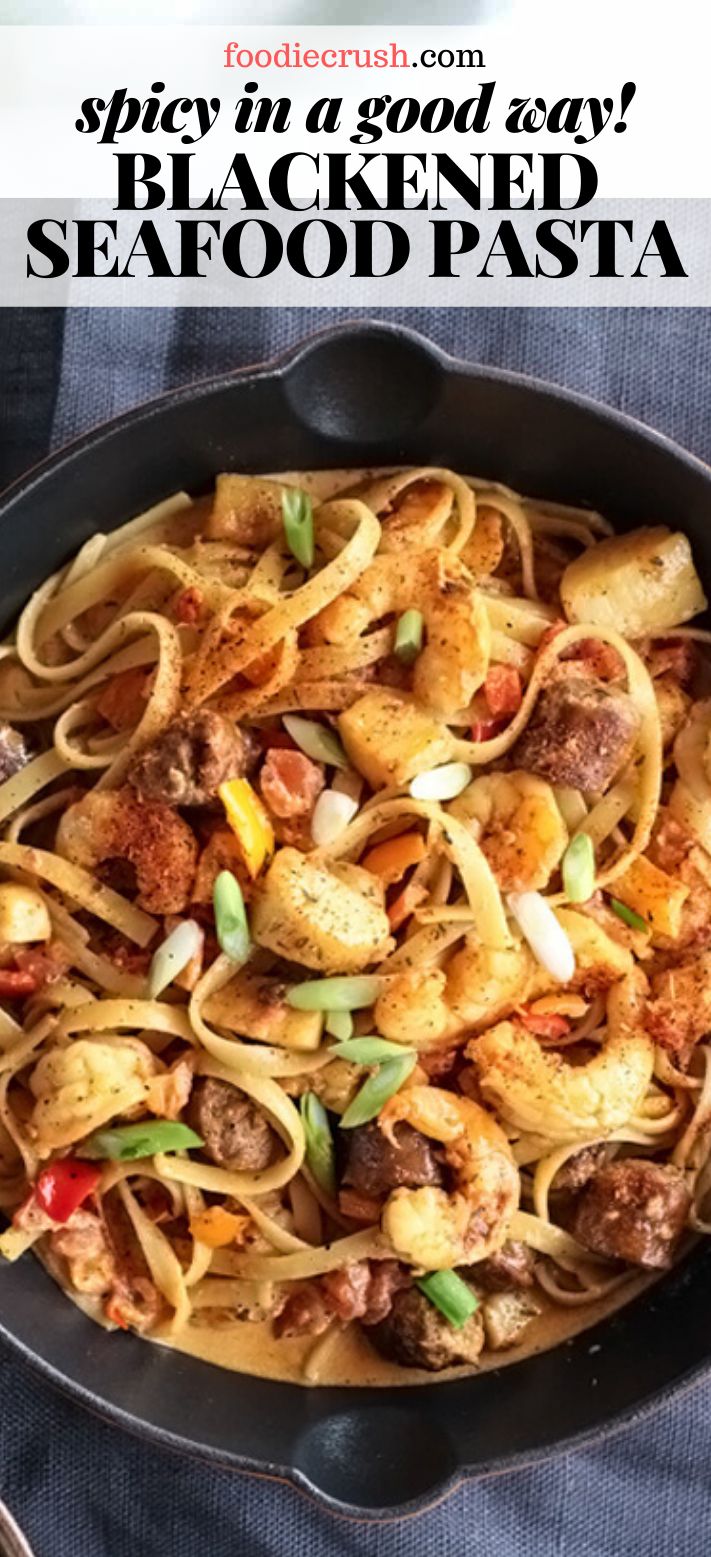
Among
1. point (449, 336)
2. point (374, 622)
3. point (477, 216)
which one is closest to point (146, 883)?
point (374, 622)

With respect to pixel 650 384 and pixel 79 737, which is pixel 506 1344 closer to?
pixel 79 737

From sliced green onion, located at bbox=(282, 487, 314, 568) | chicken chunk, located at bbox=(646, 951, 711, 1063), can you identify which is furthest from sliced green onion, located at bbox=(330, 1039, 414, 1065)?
sliced green onion, located at bbox=(282, 487, 314, 568)

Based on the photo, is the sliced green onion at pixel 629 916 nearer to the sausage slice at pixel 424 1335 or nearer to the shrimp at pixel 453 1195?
the shrimp at pixel 453 1195

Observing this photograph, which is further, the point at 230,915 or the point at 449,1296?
the point at 449,1296

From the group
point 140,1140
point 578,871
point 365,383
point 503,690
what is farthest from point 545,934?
point 365,383

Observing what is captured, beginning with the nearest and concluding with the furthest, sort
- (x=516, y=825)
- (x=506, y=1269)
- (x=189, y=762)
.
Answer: (x=189, y=762), (x=516, y=825), (x=506, y=1269)

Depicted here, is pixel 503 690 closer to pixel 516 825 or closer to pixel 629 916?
pixel 516 825

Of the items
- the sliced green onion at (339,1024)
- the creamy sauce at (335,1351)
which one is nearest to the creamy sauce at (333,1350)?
the creamy sauce at (335,1351)
